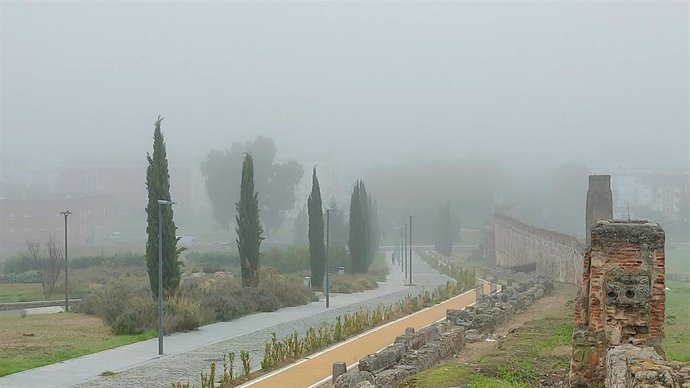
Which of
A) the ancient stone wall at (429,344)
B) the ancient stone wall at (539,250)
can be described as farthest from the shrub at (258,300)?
the ancient stone wall at (539,250)

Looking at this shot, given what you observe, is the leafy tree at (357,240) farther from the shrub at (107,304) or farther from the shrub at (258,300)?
the shrub at (107,304)

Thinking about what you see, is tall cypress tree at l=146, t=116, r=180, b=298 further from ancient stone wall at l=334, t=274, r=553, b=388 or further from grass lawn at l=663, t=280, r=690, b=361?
grass lawn at l=663, t=280, r=690, b=361

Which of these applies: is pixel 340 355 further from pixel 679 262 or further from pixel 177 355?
pixel 679 262

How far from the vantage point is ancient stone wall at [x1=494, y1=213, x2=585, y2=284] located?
111ft

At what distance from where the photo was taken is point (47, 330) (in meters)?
22.9

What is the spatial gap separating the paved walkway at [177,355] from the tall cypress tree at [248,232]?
2.49m

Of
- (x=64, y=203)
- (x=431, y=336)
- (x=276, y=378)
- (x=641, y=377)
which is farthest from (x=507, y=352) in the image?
(x=64, y=203)

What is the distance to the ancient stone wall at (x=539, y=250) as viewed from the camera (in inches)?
1332

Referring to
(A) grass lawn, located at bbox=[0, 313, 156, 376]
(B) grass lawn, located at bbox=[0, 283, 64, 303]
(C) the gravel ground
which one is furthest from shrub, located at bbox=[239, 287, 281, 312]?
(B) grass lawn, located at bbox=[0, 283, 64, 303]

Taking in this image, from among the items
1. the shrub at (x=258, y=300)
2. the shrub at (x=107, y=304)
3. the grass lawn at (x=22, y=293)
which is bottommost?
the grass lawn at (x=22, y=293)

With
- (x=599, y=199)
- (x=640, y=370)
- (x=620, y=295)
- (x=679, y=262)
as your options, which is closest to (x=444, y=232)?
(x=679, y=262)

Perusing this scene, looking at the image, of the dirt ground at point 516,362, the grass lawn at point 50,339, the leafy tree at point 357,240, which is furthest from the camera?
the leafy tree at point 357,240

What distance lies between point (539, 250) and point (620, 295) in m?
32.6

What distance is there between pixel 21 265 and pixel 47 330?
28646 millimetres
